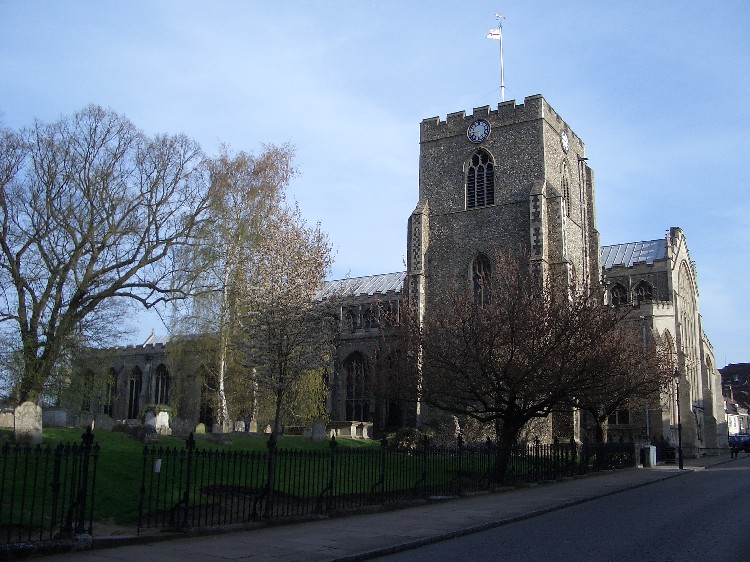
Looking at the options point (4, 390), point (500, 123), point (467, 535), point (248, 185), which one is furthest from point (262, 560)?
point (500, 123)

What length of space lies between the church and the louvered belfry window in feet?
0.18

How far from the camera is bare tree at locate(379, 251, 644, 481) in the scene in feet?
67.4

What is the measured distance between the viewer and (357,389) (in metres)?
44.1

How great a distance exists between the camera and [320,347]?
83.9ft

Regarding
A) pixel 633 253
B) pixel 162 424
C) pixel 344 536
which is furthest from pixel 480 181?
pixel 344 536

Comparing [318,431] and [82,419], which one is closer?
[318,431]

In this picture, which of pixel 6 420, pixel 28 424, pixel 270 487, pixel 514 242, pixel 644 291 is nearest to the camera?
pixel 270 487

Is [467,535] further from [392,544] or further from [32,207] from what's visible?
[32,207]

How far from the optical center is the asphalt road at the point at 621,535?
368 inches

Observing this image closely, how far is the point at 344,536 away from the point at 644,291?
124 feet

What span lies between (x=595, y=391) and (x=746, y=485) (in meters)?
5.18

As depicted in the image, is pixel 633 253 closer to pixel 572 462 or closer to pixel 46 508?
pixel 572 462

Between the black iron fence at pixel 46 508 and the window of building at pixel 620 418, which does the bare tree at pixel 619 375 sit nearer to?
the window of building at pixel 620 418

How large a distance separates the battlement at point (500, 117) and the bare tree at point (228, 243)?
10722 mm
